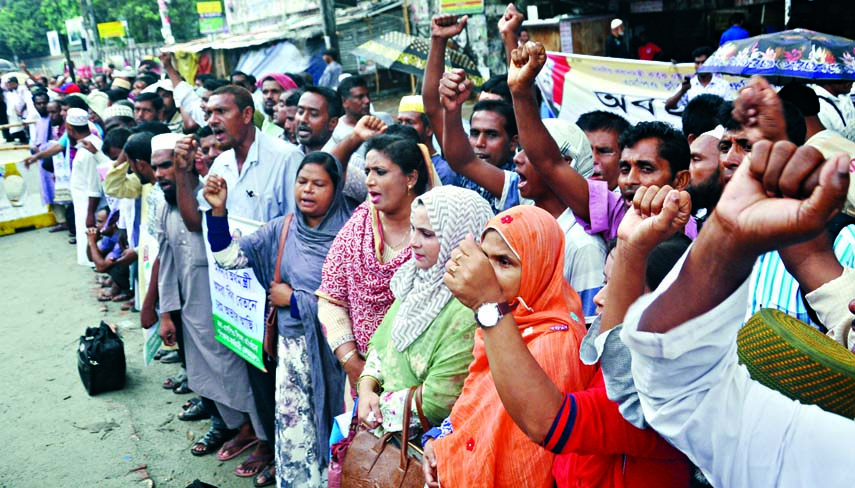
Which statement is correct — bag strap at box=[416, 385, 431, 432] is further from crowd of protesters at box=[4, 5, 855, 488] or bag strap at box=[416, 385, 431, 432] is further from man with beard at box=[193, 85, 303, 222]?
man with beard at box=[193, 85, 303, 222]

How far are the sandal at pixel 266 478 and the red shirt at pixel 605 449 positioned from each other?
2877mm

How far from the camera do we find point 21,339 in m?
7.43

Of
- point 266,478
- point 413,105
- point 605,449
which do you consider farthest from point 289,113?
point 605,449

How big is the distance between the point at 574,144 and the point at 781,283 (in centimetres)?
126

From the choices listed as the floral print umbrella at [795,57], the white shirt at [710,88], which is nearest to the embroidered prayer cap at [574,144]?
the floral print umbrella at [795,57]

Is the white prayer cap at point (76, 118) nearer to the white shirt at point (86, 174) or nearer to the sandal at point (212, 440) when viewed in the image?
the white shirt at point (86, 174)

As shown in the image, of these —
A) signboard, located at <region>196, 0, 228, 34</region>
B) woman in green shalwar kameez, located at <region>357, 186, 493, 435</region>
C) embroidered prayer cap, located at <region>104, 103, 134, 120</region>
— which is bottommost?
woman in green shalwar kameez, located at <region>357, 186, 493, 435</region>

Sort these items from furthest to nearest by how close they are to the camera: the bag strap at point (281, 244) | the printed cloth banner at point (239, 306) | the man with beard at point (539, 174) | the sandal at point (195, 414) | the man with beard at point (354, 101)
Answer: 1. the man with beard at point (354, 101)
2. the sandal at point (195, 414)
3. the printed cloth banner at point (239, 306)
4. the bag strap at point (281, 244)
5. the man with beard at point (539, 174)

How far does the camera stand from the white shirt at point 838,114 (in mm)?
4220

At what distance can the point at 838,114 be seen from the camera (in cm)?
443

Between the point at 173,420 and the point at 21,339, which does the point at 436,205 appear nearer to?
the point at 173,420

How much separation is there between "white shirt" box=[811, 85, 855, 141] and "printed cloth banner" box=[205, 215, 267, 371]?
3284 mm

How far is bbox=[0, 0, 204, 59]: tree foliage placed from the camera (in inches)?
1617

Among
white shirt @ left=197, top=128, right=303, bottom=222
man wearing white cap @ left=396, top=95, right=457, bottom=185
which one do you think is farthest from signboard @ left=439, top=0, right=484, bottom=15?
white shirt @ left=197, top=128, right=303, bottom=222
